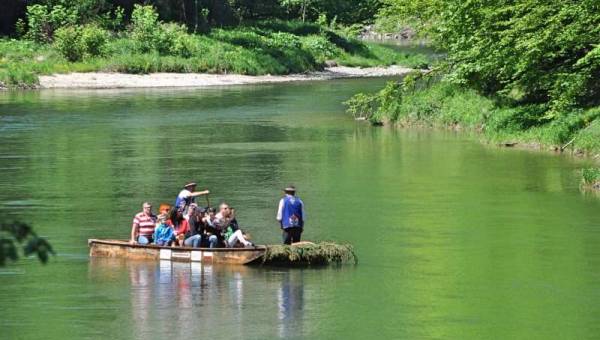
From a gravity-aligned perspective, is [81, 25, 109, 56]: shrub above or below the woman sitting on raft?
above

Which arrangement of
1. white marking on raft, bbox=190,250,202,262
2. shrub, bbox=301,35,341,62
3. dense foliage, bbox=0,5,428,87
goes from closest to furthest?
white marking on raft, bbox=190,250,202,262 → dense foliage, bbox=0,5,428,87 → shrub, bbox=301,35,341,62

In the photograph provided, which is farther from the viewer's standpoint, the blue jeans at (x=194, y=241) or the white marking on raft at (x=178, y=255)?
the blue jeans at (x=194, y=241)

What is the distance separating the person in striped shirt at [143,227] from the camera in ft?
87.8

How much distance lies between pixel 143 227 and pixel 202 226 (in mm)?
1288

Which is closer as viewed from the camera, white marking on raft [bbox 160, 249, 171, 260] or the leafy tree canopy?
white marking on raft [bbox 160, 249, 171, 260]

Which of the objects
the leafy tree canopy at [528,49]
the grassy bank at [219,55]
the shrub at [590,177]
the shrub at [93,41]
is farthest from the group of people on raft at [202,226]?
the shrub at [93,41]

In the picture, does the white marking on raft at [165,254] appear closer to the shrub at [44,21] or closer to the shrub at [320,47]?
the shrub at [44,21]

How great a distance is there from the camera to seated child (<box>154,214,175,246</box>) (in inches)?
1041

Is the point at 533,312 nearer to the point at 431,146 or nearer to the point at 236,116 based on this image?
the point at 431,146

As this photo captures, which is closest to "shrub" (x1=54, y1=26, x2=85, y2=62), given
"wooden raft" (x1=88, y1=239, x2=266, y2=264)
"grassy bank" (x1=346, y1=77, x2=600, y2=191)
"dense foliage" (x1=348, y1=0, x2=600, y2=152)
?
"grassy bank" (x1=346, y1=77, x2=600, y2=191)

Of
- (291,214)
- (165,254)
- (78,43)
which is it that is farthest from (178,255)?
(78,43)

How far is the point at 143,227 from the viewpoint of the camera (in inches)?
1056

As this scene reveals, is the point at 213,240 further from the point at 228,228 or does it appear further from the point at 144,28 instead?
the point at 144,28

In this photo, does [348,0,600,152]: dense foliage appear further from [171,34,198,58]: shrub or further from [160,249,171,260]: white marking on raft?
[171,34,198,58]: shrub
